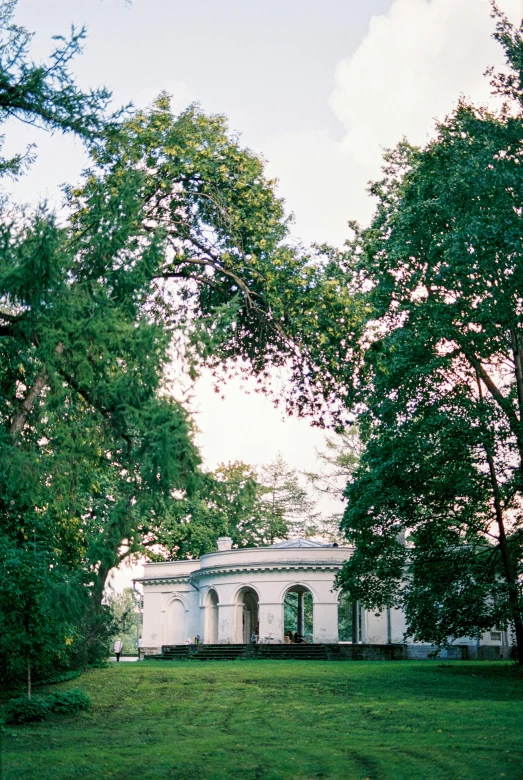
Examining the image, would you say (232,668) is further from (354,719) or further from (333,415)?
(333,415)

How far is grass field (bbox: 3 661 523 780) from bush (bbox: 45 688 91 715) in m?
0.30

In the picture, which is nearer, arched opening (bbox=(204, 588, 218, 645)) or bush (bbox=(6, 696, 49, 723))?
bush (bbox=(6, 696, 49, 723))

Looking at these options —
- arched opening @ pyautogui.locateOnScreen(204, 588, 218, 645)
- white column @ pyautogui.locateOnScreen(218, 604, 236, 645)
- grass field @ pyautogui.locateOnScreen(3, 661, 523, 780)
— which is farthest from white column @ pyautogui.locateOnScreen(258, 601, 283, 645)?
grass field @ pyautogui.locateOnScreen(3, 661, 523, 780)

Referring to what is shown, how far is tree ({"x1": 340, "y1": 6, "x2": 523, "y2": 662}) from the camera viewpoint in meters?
19.6

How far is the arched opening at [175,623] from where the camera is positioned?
150ft

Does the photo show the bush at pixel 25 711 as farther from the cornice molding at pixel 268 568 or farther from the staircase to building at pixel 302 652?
the cornice molding at pixel 268 568

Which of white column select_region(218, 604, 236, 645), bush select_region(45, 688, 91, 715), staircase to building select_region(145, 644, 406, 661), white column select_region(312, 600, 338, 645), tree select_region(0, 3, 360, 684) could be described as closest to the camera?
tree select_region(0, 3, 360, 684)

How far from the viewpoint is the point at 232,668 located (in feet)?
82.9

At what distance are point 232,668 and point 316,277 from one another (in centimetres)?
1529

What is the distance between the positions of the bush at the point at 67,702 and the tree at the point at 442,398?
8.40 meters

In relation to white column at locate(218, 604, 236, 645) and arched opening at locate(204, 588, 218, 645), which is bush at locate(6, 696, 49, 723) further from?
arched opening at locate(204, 588, 218, 645)

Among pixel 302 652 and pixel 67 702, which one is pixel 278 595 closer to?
pixel 302 652

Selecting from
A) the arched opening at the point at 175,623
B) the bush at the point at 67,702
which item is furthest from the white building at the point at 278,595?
the bush at the point at 67,702

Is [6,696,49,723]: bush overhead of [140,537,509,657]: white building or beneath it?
beneath
